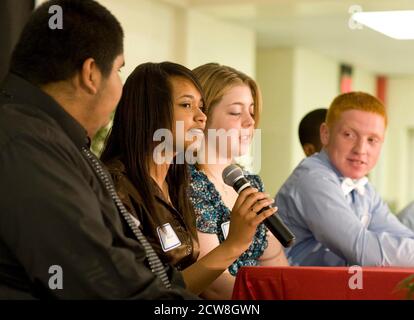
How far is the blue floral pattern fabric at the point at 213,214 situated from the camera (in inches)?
116

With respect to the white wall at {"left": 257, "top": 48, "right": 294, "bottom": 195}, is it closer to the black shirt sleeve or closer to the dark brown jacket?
the dark brown jacket

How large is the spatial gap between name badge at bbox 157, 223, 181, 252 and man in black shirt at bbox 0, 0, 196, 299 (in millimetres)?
567

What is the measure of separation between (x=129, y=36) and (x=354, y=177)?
4800 millimetres

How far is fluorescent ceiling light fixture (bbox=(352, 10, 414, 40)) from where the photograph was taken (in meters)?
4.41

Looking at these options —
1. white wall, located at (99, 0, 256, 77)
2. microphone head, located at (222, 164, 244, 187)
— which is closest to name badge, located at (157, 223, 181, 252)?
microphone head, located at (222, 164, 244, 187)

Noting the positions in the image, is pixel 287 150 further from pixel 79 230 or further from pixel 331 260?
pixel 79 230

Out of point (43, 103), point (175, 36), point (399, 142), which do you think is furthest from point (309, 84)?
point (43, 103)

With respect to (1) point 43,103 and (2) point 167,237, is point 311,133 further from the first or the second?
(1) point 43,103

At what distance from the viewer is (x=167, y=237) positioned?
2.53 meters

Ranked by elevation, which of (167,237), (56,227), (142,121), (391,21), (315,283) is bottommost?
(315,283)

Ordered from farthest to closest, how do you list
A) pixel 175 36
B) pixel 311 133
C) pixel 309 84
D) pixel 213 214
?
pixel 309 84, pixel 175 36, pixel 311 133, pixel 213 214

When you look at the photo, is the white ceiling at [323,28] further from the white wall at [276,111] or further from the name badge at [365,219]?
the name badge at [365,219]

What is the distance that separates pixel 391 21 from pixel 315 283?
2.43 metres
